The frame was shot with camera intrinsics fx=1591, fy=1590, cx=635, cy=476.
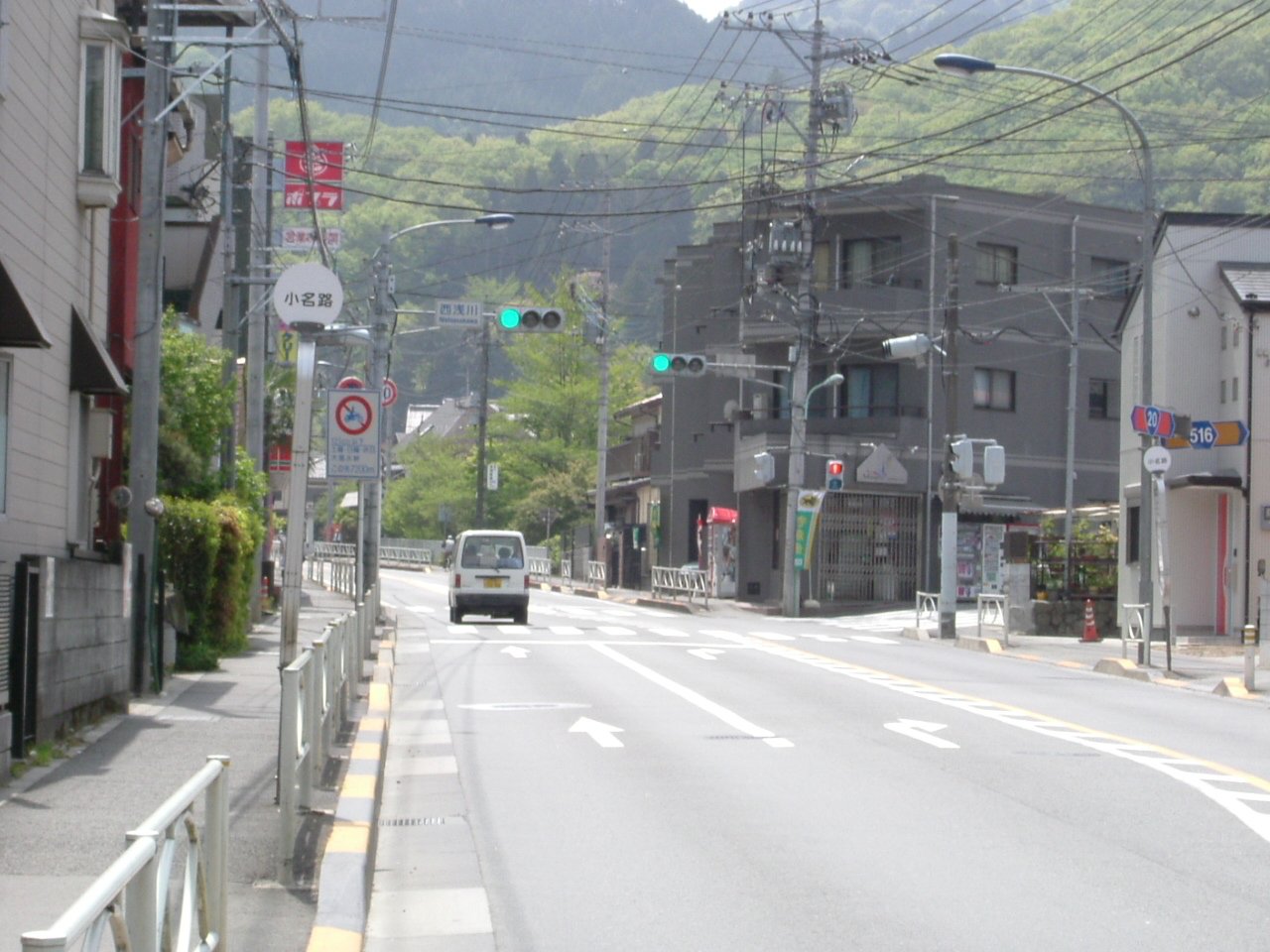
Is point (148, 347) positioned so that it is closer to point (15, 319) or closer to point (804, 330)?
point (15, 319)

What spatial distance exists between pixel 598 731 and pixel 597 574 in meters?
46.2

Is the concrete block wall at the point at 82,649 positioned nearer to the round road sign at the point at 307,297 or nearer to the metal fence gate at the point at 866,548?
the round road sign at the point at 307,297

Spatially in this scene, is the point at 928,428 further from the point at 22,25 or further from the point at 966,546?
the point at 22,25

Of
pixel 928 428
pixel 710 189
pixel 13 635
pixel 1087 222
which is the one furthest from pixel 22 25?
pixel 710 189

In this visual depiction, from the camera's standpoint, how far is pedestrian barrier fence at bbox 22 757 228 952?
3467 mm

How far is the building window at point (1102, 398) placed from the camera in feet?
175

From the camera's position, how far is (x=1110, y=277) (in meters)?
52.3

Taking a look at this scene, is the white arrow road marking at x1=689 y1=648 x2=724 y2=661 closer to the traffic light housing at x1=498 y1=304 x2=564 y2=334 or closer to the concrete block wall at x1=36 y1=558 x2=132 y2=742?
the traffic light housing at x1=498 y1=304 x2=564 y2=334

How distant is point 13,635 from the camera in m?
11.5

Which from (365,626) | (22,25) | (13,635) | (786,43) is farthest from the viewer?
(786,43)

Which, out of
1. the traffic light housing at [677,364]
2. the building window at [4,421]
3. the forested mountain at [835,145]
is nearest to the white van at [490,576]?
the traffic light housing at [677,364]

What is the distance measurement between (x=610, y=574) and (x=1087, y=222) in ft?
93.1

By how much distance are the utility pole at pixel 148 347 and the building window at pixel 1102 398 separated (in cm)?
4147

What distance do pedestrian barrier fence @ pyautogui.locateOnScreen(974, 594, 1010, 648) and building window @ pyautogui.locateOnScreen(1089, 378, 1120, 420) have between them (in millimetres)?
18514
